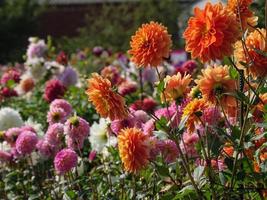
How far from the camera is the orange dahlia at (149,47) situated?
2.43 metres

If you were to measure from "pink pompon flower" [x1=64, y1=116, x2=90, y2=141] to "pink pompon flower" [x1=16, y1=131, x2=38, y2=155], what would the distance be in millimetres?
521

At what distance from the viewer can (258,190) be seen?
2492 millimetres

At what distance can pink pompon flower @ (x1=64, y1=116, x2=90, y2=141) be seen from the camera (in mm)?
3121

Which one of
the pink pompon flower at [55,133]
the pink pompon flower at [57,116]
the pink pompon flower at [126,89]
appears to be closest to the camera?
the pink pompon flower at [55,133]

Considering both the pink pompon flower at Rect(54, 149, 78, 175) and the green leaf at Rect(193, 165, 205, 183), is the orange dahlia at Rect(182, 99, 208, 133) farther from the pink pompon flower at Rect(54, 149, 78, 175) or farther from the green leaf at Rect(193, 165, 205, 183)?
the pink pompon flower at Rect(54, 149, 78, 175)

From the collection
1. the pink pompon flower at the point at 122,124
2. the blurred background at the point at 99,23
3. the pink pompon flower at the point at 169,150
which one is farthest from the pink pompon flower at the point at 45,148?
the blurred background at the point at 99,23

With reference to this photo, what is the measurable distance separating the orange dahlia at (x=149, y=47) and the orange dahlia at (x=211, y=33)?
0.18m

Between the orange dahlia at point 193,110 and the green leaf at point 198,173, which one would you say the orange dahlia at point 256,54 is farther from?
the green leaf at point 198,173

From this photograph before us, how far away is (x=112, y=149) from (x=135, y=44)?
3.32 feet

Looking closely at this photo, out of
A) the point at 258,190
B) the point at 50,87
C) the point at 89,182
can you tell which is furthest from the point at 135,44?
the point at 50,87

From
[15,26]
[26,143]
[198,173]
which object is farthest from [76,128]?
[15,26]

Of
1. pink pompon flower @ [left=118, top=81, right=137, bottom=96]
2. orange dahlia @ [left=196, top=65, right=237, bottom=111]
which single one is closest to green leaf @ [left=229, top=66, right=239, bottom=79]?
orange dahlia @ [left=196, top=65, right=237, bottom=111]

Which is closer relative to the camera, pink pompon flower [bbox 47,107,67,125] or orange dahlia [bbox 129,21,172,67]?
orange dahlia [bbox 129,21,172,67]

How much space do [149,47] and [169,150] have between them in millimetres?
671
